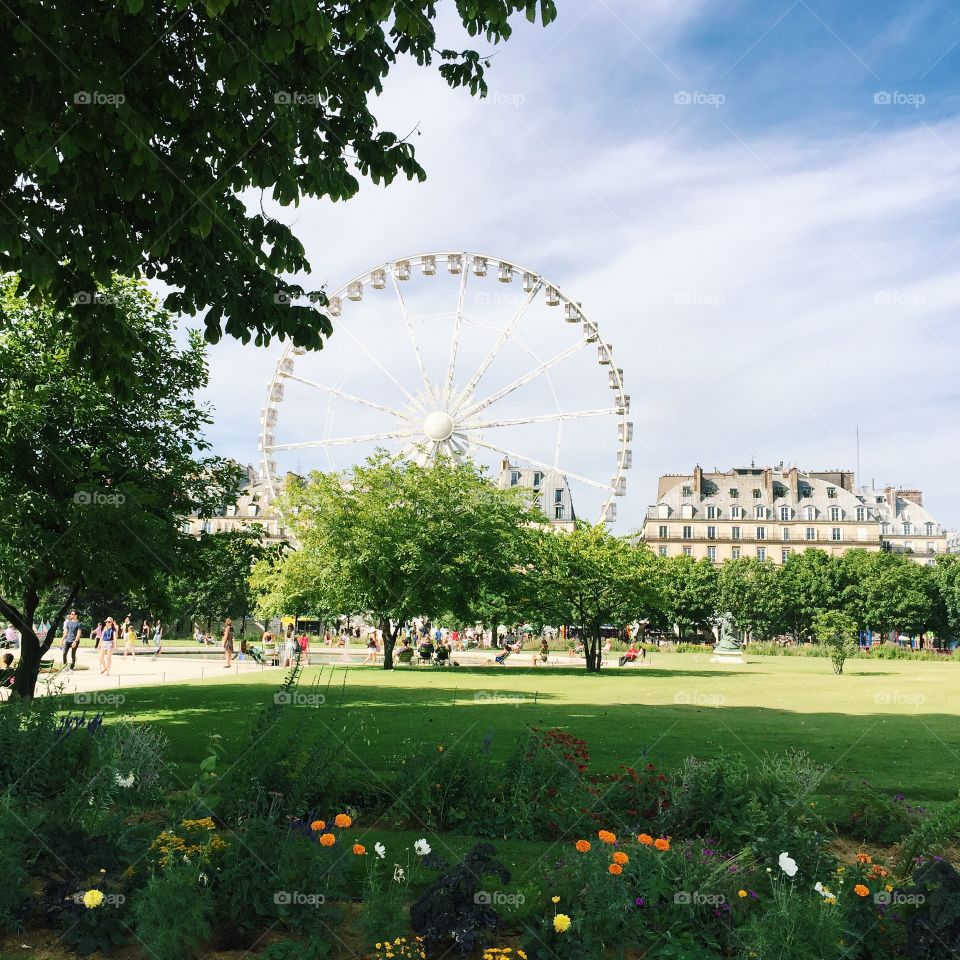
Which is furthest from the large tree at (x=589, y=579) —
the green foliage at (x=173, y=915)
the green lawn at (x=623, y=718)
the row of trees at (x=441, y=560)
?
the green foliage at (x=173, y=915)

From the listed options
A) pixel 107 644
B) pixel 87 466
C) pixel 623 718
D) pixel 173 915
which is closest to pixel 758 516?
pixel 107 644

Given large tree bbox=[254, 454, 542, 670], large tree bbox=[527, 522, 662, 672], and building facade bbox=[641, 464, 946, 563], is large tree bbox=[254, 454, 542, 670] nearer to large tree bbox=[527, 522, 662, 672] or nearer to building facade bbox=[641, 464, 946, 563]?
large tree bbox=[527, 522, 662, 672]

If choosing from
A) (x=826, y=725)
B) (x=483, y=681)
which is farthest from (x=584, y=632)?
(x=826, y=725)

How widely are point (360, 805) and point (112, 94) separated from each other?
19.8 ft

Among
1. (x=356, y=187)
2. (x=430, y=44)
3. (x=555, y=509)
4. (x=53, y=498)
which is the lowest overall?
(x=53, y=498)

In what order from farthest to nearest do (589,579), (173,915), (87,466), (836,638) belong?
(836,638) < (589,579) < (87,466) < (173,915)

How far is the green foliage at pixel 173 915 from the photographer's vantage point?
472cm

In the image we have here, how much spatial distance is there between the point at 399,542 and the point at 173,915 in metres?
32.6

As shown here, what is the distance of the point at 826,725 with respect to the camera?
16125 mm

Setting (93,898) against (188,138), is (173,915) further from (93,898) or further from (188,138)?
(188,138)

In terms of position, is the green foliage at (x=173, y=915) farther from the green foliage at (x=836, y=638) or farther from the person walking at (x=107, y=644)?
the green foliage at (x=836, y=638)

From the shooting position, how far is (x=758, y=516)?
387ft

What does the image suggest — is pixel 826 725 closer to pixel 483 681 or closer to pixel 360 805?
pixel 360 805

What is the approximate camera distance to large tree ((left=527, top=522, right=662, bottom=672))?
40.9 m
